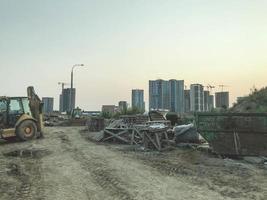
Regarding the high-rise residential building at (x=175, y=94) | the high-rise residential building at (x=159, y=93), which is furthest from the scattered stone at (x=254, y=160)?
the high-rise residential building at (x=175, y=94)

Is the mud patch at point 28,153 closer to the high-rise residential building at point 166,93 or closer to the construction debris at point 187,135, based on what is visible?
the construction debris at point 187,135

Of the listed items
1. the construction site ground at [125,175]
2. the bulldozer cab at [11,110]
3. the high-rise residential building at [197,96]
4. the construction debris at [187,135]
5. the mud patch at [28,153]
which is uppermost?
the high-rise residential building at [197,96]

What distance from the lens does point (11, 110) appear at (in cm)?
2333

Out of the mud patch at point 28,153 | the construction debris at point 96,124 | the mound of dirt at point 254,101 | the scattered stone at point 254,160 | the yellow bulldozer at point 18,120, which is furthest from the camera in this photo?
the construction debris at point 96,124

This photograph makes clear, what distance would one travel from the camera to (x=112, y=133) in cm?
2361

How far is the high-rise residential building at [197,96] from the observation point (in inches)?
3359

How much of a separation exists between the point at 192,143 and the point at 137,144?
2.82 meters

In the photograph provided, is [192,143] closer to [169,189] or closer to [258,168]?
[258,168]

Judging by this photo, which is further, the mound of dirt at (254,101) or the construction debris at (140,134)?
the mound of dirt at (254,101)

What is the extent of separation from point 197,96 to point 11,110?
65.3 m

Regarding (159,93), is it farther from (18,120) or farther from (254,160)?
(254,160)

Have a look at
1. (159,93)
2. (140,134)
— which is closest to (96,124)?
(140,134)

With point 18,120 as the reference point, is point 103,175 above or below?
below

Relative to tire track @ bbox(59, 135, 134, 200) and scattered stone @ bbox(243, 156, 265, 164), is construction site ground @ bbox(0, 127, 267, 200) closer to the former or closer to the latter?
tire track @ bbox(59, 135, 134, 200)
